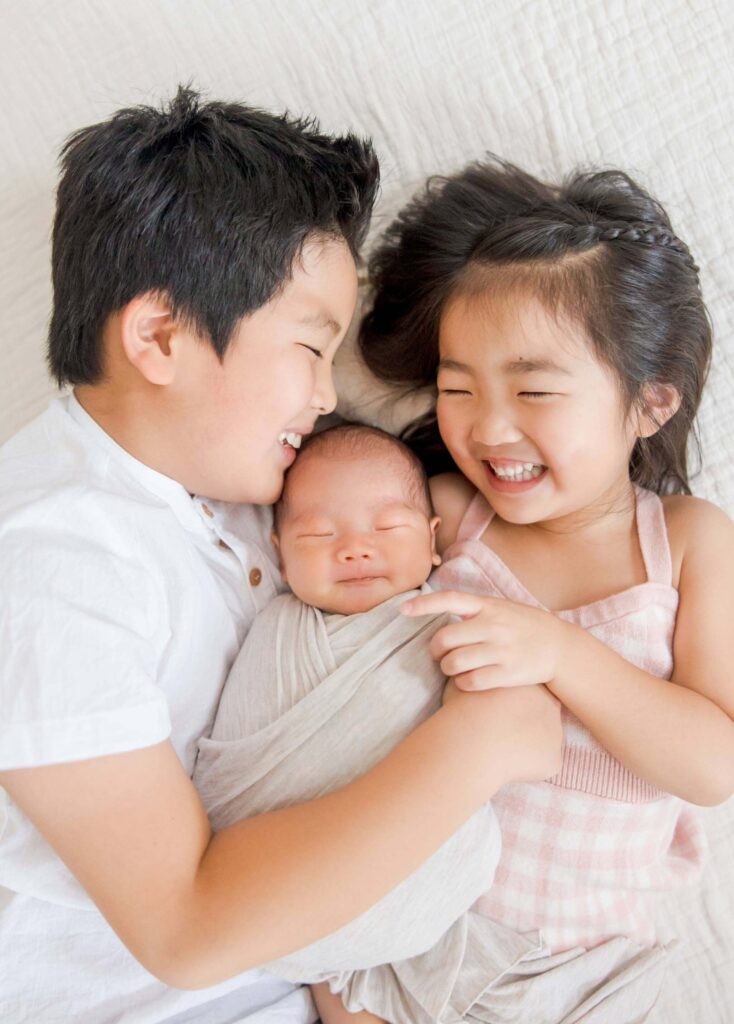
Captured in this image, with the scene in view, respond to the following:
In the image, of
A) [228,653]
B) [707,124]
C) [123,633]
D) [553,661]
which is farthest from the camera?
[707,124]

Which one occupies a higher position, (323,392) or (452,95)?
(452,95)

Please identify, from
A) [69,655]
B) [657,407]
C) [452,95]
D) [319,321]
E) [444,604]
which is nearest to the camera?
[69,655]

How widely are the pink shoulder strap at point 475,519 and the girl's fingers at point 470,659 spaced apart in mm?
285

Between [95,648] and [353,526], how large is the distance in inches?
15.3

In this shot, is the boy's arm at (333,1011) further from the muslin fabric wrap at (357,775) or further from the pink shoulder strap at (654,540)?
the pink shoulder strap at (654,540)

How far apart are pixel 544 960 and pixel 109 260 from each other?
3.31 ft

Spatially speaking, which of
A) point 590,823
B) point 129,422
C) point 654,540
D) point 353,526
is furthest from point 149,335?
point 590,823

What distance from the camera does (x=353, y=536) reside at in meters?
1.17

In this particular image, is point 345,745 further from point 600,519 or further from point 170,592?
point 600,519

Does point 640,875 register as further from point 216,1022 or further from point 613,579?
point 216,1022

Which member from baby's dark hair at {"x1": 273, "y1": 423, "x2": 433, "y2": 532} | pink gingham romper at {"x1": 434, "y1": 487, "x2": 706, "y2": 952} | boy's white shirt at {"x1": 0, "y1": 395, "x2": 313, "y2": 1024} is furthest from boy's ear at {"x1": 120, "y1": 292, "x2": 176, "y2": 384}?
pink gingham romper at {"x1": 434, "y1": 487, "x2": 706, "y2": 952}

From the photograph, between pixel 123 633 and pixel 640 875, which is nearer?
pixel 123 633

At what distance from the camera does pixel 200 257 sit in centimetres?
105

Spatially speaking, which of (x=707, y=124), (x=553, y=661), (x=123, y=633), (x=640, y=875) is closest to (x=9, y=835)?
(x=123, y=633)
